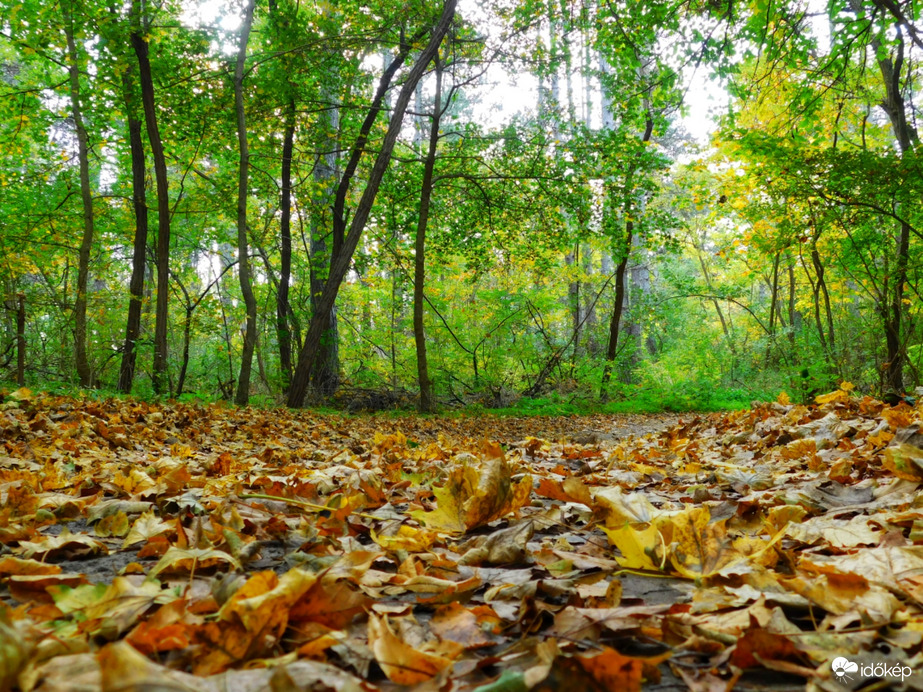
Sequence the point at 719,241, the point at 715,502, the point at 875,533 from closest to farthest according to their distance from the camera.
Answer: the point at 875,533
the point at 715,502
the point at 719,241

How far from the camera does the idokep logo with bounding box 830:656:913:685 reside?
0.70 m

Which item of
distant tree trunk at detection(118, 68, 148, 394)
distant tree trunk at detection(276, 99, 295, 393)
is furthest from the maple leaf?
distant tree trunk at detection(276, 99, 295, 393)

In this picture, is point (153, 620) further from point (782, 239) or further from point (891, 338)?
point (782, 239)

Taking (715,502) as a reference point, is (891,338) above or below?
above

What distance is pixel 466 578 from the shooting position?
49.4 inches

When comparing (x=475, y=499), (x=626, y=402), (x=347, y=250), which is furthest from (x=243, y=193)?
(x=626, y=402)

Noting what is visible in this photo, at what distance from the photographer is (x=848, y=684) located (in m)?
0.71

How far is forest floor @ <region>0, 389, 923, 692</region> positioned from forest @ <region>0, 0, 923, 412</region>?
457 centimetres

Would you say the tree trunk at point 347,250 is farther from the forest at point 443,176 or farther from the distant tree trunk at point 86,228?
the distant tree trunk at point 86,228

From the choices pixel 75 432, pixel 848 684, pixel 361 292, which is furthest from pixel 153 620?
pixel 361 292

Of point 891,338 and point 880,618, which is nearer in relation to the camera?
point 880,618

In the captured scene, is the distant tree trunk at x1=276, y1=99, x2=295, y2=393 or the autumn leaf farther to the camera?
the distant tree trunk at x1=276, y1=99, x2=295, y2=393

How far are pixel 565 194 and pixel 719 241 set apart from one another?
9.84 metres

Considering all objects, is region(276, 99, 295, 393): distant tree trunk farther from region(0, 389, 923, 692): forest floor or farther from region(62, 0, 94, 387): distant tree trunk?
region(0, 389, 923, 692): forest floor
